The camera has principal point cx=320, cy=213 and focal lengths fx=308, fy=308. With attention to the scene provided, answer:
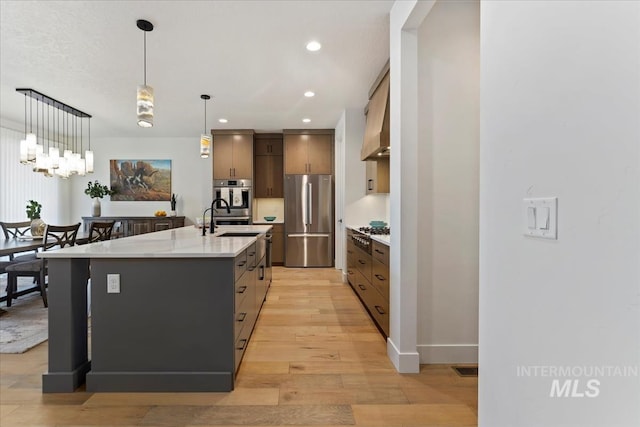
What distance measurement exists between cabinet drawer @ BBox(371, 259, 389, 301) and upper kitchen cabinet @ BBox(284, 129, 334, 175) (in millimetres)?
3397

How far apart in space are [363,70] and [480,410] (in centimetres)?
344

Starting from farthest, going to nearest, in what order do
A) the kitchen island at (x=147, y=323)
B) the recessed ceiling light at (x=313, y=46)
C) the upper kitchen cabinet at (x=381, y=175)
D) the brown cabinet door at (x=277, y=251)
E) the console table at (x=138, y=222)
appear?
the console table at (x=138, y=222)
the brown cabinet door at (x=277, y=251)
the upper kitchen cabinet at (x=381, y=175)
the recessed ceiling light at (x=313, y=46)
the kitchen island at (x=147, y=323)

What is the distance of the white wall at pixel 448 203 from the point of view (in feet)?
7.73

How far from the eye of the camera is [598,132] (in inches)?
27.0

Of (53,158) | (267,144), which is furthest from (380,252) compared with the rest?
(267,144)

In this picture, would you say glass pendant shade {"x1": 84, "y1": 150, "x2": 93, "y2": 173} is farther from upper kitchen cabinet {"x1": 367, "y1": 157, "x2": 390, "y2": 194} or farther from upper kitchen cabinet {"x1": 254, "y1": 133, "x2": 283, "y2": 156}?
upper kitchen cabinet {"x1": 367, "y1": 157, "x2": 390, "y2": 194}

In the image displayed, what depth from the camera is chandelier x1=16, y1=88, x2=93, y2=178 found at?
3.93 meters

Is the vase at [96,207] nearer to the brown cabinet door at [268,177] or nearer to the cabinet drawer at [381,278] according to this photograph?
the brown cabinet door at [268,177]

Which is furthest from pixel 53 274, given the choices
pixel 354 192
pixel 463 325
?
pixel 354 192

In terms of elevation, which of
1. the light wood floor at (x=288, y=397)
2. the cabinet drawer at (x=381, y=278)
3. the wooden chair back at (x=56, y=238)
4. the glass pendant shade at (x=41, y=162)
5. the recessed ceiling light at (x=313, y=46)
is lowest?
the light wood floor at (x=288, y=397)

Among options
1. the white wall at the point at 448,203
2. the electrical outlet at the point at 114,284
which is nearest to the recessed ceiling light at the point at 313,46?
the white wall at the point at 448,203

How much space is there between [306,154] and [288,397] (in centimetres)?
489

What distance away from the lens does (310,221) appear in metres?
6.04

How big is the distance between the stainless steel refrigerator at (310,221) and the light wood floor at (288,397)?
3.31 metres
